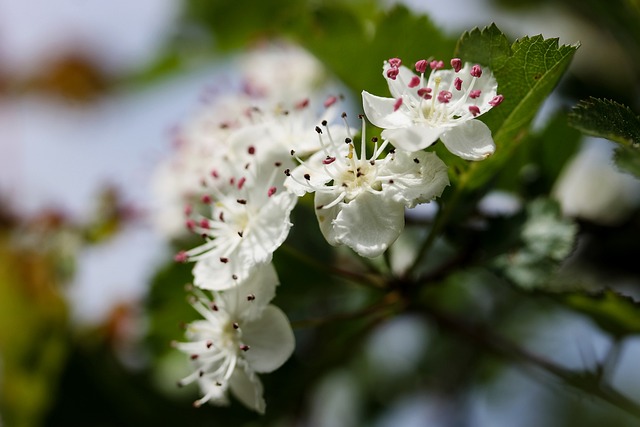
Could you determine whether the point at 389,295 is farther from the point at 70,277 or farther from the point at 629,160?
the point at 70,277

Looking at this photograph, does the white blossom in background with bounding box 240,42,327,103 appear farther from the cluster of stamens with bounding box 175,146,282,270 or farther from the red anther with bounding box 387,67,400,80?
the red anther with bounding box 387,67,400,80

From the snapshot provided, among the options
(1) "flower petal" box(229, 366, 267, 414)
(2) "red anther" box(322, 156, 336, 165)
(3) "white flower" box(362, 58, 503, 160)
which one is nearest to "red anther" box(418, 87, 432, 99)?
(3) "white flower" box(362, 58, 503, 160)

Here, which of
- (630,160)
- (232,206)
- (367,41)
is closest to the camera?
(630,160)

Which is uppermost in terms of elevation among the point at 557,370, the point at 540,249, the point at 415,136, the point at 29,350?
the point at 415,136

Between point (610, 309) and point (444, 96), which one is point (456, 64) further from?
point (610, 309)

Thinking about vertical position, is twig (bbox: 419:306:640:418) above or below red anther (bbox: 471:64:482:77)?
below

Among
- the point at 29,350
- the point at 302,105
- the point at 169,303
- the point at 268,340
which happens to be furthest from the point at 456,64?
the point at 29,350

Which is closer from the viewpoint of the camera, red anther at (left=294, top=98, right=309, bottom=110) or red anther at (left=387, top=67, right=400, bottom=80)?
red anther at (left=387, top=67, right=400, bottom=80)
